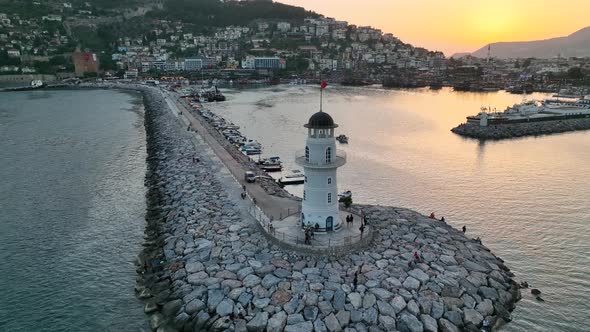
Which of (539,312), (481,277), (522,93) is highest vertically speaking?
(522,93)

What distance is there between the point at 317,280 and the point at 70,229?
1902 cm

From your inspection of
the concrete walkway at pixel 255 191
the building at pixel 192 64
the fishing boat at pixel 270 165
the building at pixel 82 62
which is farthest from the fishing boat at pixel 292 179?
the building at pixel 192 64

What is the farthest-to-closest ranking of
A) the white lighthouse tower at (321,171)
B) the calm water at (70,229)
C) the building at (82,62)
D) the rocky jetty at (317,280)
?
the building at (82,62) < the white lighthouse tower at (321,171) < the calm water at (70,229) < the rocky jetty at (317,280)

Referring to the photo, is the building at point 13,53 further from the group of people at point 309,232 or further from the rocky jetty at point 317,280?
the group of people at point 309,232

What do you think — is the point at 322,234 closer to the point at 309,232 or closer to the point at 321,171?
→ the point at 309,232

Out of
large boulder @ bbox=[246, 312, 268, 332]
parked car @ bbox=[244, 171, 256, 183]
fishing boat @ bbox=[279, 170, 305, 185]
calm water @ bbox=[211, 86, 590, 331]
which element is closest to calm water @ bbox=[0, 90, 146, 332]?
large boulder @ bbox=[246, 312, 268, 332]

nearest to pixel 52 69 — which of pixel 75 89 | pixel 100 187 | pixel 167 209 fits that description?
pixel 75 89

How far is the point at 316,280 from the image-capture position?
1855cm

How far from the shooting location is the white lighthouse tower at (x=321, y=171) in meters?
21.0

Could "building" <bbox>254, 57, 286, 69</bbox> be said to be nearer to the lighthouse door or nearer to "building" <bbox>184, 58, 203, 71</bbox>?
"building" <bbox>184, 58, 203, 71</bbox>

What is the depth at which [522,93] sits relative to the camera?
13812cm

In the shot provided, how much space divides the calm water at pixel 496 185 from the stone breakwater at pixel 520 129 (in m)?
2.17

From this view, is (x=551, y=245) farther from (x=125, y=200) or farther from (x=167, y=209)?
(x=125, y=200)

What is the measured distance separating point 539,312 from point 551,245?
8462 millimetres
